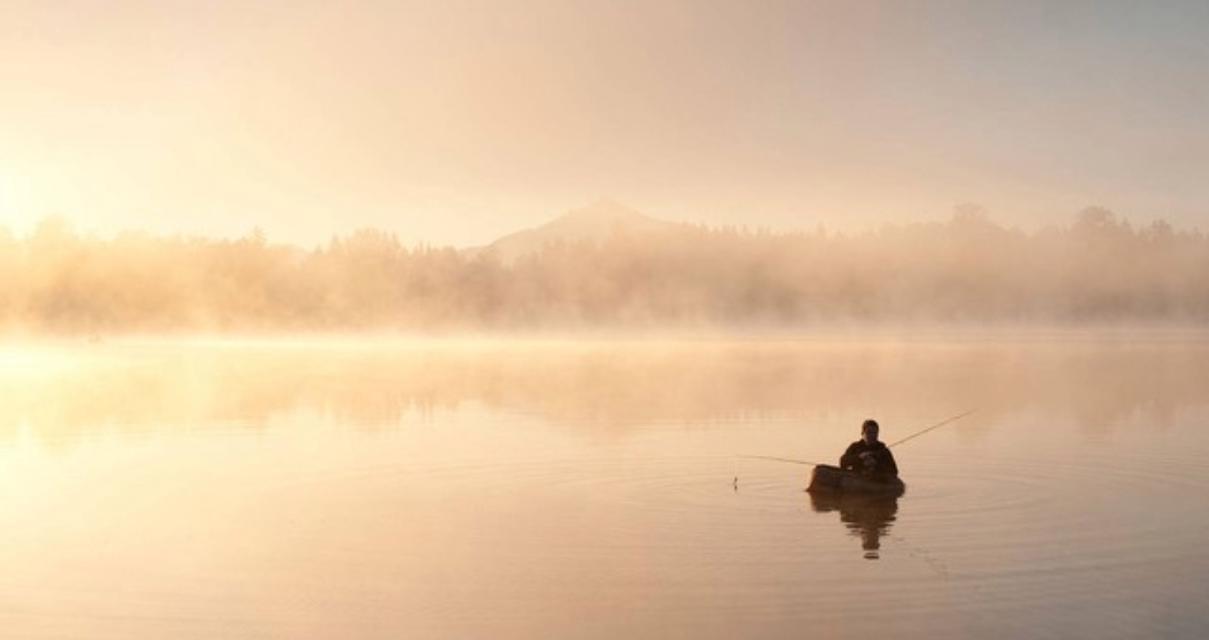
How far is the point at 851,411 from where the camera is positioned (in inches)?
1405

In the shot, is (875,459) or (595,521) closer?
(595,521)

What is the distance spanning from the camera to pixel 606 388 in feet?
151

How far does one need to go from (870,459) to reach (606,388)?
86.0 feet

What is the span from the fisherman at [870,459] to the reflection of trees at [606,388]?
925 cm

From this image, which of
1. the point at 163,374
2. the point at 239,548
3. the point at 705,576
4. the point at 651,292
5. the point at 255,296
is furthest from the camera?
the point at 651,292

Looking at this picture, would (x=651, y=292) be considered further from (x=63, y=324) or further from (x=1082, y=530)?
(x=1082, y=530)

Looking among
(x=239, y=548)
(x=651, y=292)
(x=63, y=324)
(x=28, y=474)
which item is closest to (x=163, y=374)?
(x=28, y=474)

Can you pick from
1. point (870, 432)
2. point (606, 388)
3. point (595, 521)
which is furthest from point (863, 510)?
point (606, 388)

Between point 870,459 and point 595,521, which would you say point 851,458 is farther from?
point 595,521

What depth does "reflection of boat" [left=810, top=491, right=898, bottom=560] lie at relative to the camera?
16906 millimetres

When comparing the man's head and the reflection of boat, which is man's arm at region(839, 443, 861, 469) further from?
the reflection of boat

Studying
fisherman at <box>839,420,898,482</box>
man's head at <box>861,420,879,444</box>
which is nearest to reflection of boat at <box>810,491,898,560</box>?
fisherman at <box>839,420,898,482</box>

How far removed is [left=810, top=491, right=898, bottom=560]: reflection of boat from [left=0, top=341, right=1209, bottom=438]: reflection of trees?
33.9 feet

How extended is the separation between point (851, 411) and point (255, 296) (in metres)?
139
